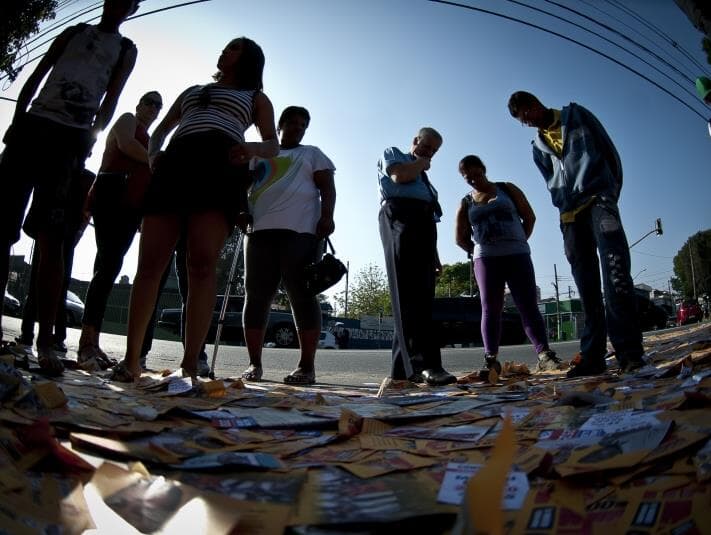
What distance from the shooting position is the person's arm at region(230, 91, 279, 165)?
2.00m

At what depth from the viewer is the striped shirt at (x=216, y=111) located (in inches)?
81.0

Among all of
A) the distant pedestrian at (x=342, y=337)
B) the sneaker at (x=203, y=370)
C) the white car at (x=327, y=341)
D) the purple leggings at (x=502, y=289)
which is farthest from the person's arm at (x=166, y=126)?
the distant pedestrian at (x=342, y=337)

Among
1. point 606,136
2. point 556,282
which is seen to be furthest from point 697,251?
point 606,136

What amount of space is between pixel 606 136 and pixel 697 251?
51.2 metres

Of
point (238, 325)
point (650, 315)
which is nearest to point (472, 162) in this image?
point (238, 325)

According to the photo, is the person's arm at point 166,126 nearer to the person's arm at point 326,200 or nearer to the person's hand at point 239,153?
the person's hand at point 239,153

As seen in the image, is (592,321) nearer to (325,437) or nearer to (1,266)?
(325,437)

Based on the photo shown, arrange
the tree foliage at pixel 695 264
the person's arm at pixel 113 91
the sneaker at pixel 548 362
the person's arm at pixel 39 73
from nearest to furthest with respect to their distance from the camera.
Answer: the person's arm at pixel 39 73 < the person's arm at pixel 113 91 < the sneaker at pixel 548 362 < the tree foliage at pixel 695 264

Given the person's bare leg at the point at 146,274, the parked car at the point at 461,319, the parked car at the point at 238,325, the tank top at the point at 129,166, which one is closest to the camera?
the person's bare leg at the point at 146,274

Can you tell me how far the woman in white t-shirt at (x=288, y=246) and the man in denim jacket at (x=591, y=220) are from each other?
138 centimetres

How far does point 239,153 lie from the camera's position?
1969 mm

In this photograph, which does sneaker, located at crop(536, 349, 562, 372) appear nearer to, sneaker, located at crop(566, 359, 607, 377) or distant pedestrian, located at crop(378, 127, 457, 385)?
sneaker, located at crop(566, 359, 607, 377)

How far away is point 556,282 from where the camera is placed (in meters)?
47.6

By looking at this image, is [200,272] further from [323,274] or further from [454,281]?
[454,281]
